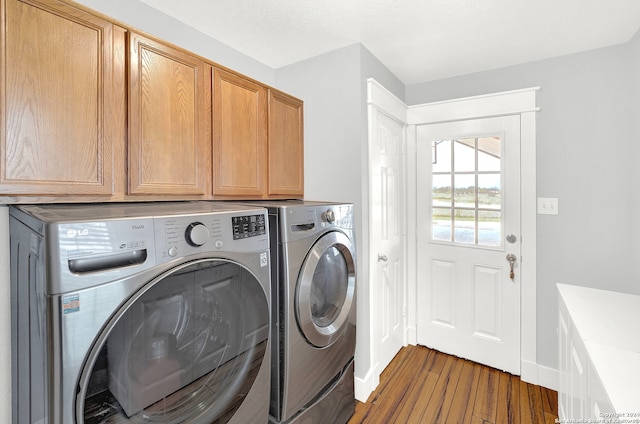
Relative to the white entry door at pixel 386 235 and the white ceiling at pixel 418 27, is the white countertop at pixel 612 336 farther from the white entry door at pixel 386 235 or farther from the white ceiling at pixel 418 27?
the white ceiling at pixel 418 27

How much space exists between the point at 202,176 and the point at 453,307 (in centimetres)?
228

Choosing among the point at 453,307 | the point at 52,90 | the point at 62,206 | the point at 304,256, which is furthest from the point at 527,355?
the point at 52,90

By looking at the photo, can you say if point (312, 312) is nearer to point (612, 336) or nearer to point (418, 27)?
point (612, 336)

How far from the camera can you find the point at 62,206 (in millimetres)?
1021

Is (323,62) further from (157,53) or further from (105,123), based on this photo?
(105,123)

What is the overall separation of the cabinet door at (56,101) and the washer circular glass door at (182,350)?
0.52m

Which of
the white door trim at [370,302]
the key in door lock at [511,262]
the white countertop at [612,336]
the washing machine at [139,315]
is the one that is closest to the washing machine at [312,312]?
the washing machine at [139,315]

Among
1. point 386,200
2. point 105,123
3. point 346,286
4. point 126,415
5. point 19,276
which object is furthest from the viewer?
point 386,200

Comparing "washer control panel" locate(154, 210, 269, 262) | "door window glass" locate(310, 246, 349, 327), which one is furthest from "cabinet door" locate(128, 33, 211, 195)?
"door window glass" locate(310, 246, 349, 327)

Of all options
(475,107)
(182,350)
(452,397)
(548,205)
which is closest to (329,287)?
(182,350)

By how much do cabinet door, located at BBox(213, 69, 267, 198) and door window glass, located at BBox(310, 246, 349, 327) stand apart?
1.81ft

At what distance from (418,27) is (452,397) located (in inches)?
95.5

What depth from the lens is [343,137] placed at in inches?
81.2

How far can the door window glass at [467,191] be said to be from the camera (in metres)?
2.40
